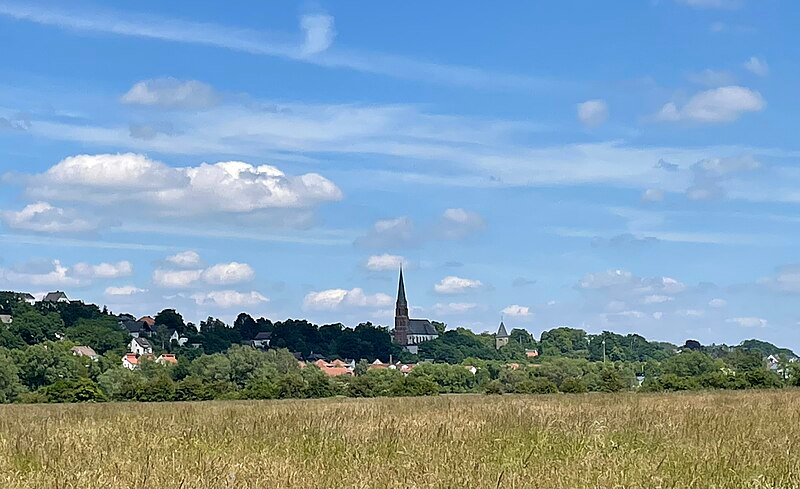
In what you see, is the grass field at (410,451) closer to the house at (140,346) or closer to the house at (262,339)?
the house at (140,346)

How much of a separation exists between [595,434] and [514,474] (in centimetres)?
300

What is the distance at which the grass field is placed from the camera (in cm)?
834

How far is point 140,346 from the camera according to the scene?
6570 inches

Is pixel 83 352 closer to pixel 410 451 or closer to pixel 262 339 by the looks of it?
pixel 262 339

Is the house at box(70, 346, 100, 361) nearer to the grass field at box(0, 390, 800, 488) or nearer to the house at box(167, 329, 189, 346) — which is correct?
the house at box(167, 329, 189, 346)

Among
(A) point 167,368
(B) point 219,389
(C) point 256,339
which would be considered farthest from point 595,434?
(C) point 256,339

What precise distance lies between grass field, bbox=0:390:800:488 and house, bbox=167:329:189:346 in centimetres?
16270

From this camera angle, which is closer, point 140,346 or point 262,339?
point 140,346

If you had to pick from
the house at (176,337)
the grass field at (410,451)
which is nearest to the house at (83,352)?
the house at (176,337)

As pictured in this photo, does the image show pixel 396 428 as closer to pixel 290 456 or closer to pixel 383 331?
pixel 290 456

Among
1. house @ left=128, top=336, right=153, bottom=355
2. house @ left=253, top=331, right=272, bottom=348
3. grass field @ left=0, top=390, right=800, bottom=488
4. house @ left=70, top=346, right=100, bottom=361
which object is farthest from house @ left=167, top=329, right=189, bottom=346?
grass field @ left=0, top=390, right=800, bottom=488

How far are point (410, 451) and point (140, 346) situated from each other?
163m

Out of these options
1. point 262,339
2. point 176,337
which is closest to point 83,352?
point 262,339

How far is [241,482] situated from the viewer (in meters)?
8.20
